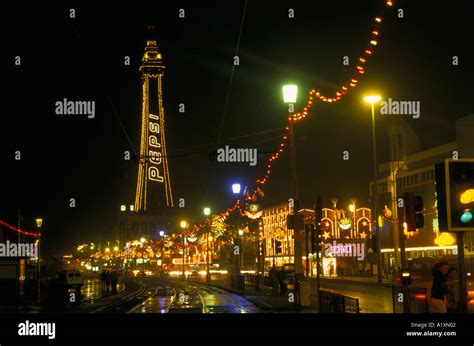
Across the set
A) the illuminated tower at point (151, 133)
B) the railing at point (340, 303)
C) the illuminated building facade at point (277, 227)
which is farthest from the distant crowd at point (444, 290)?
the illuminated tower at point (151, 133)

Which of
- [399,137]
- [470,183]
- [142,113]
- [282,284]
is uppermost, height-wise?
[142,113]

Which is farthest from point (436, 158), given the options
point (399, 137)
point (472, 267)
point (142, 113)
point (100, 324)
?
point (142, 113)

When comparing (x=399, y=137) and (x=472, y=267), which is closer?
(x=472, y=267)

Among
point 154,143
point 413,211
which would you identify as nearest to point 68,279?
point 413,211

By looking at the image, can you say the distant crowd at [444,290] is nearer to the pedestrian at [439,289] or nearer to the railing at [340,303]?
the pedestrian at [439,289]

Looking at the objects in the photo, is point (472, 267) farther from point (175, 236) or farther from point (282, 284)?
point (175, 236)

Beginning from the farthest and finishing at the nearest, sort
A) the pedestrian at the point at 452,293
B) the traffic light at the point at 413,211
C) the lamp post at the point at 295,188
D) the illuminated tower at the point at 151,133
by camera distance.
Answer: the illuminated tower at the point at 151,133, the lamp post at the point at 295,188, the traffic light at the point at 413,211, the pedestrian at the point at 452,293

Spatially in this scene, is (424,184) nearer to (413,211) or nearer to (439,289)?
(413,211)
